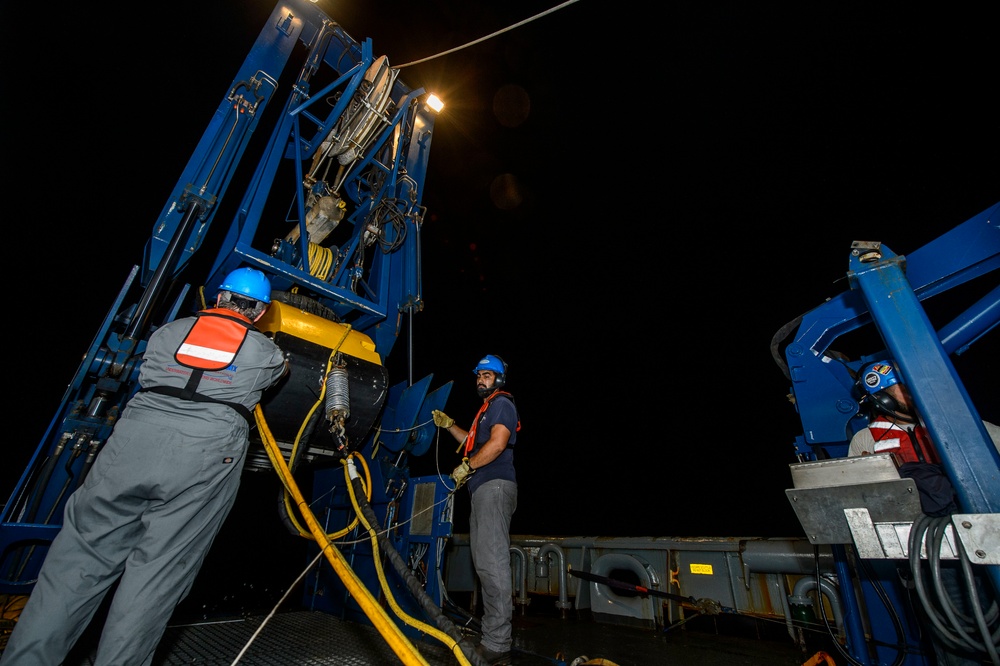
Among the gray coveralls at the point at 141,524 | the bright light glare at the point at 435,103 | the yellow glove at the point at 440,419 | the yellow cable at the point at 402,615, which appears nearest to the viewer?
the yellow cable at the point at 402,615

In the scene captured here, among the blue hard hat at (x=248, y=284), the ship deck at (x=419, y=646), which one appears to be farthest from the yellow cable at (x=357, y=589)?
the blue hard hat at (x=248, y=284)

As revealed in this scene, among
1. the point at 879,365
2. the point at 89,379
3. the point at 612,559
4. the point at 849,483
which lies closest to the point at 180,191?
the point at 89,379

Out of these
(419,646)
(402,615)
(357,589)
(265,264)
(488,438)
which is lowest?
(419,646)

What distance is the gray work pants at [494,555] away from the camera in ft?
8.59

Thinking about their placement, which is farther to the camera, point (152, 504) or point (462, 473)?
point (462, 473)

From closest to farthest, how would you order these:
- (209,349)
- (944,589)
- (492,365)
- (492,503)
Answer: (944,589)
(209,349)
(492,503)
(492,365)

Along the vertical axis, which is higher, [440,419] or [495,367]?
[495,367]

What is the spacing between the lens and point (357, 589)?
5.29 feet

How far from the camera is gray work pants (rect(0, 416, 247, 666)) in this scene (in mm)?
1651

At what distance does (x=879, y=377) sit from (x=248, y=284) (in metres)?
3.90

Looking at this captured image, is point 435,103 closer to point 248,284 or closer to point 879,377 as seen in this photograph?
point 248,284

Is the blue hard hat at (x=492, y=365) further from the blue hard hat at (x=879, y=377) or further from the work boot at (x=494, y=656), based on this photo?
the blue hard hat at (x=879, y=377)

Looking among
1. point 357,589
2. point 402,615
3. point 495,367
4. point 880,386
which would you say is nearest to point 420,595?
point 402,615

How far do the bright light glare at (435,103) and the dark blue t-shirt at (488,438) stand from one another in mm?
3986
